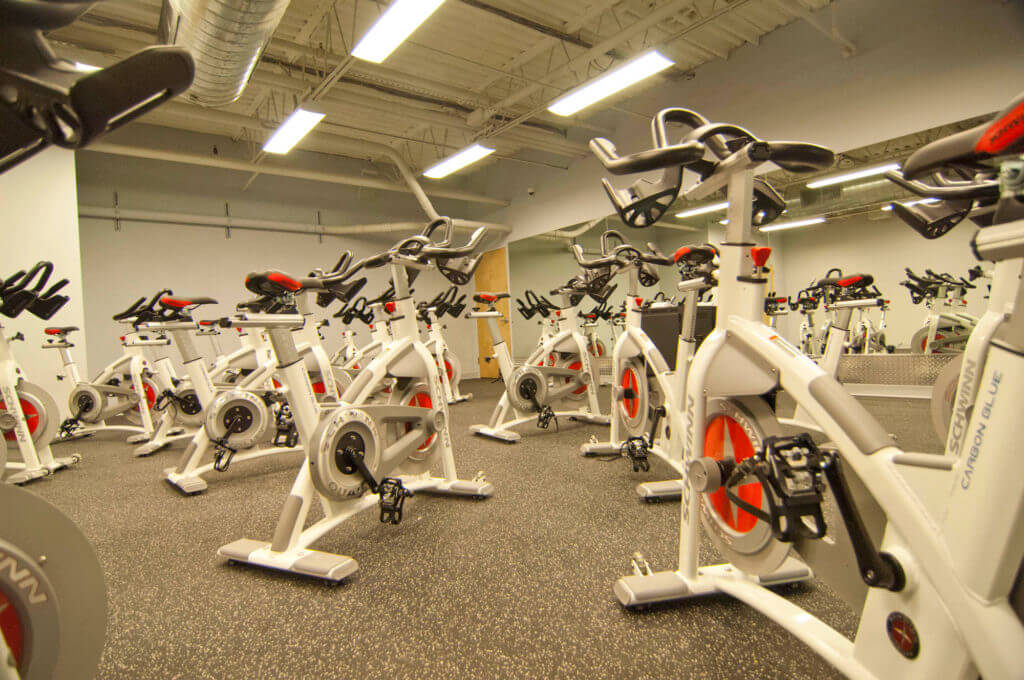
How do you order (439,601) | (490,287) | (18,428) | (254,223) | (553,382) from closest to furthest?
(439,601)
(18,428)
(553,382)
(254,223)
(490,287)

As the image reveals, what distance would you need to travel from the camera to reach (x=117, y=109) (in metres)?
0.53

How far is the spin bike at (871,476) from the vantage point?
0.68 m

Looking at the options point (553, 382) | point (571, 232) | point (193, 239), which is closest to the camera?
point (553, 382)

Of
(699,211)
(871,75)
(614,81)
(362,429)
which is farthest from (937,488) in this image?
(699,211)

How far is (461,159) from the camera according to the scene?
7.02 metres

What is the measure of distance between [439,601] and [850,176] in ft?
18.9

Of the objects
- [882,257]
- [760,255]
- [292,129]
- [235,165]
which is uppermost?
[292,129]

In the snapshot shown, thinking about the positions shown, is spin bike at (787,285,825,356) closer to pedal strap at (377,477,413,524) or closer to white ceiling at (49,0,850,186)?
white ceiling at (49,0,850,186)

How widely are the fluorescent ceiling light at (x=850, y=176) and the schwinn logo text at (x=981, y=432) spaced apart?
5.13 metres

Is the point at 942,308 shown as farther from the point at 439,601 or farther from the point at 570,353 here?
the point at 439,601

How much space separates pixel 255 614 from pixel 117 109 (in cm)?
157

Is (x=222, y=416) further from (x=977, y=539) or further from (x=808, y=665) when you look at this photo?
(x=977, y=539)

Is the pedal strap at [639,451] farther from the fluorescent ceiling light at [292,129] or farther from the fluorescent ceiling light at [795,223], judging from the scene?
the fluorescent ceiling light at [292,129]

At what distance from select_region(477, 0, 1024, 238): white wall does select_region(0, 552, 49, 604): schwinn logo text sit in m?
6.07
